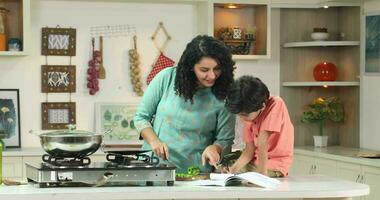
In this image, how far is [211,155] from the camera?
126 inches

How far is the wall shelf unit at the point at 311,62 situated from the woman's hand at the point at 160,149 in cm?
291

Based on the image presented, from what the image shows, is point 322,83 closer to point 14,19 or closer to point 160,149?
point 14,19

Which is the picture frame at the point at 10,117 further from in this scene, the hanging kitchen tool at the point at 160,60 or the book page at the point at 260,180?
the book page at the point at 260,180

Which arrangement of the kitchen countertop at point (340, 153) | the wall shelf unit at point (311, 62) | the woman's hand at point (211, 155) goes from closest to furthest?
the woman's hand at point (211, 155) < the kitchen countertop at point (340, 153) < the wall shelf unit at point (311, 62)

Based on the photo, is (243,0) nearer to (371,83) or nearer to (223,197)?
(371,83)

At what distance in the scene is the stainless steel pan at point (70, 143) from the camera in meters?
2.83

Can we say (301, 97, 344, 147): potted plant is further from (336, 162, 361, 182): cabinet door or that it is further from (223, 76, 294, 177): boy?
(223, 76, 294, 177): boy

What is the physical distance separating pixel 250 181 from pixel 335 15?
3.63 m

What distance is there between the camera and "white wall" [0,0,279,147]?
555 cm

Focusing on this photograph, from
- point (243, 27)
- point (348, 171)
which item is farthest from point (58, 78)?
point (348, 171)

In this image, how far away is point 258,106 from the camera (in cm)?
308

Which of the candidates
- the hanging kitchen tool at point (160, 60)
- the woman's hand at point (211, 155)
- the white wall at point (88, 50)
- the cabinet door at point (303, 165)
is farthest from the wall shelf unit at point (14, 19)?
the woman's hand at point (211, 155)

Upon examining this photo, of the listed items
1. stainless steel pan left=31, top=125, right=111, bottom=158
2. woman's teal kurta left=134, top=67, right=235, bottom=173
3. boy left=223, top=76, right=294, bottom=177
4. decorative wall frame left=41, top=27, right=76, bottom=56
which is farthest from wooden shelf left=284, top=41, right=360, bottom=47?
stainless steel pan left=31, top=125, right=111, bottom=158

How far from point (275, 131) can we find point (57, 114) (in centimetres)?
285
